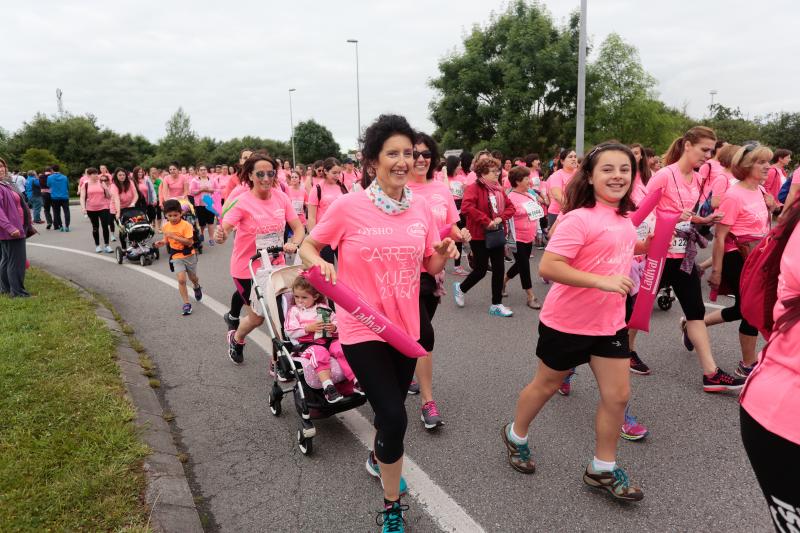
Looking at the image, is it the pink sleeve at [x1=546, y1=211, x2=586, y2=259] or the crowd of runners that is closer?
the crowd of runners

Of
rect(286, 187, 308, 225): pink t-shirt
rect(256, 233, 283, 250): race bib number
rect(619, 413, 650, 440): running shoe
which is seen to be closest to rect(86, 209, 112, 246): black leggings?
rect(286, 187, 308, 225): pink t-shirt

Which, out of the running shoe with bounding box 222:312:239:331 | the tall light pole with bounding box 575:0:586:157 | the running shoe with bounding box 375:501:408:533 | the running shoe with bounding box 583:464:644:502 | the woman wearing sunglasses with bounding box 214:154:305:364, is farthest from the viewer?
the tall light pole with bounding box 575:0:586:157

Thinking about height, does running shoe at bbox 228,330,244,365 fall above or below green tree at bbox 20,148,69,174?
below

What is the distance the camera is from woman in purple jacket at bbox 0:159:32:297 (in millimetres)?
7152

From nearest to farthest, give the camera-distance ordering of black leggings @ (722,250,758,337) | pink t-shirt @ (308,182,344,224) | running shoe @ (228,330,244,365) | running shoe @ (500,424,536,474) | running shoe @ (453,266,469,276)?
running shoe @ (500,424,536,474), black leggings @ (722,250,758,337), running shoe @ (228,330,244,365), pink t-shirt @ (308,182,344,224), running shoe @ (453,266,469,276)

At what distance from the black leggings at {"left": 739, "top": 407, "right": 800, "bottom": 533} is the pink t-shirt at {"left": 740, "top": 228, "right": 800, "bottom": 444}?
0.10ft

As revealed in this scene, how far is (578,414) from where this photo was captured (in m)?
3.96

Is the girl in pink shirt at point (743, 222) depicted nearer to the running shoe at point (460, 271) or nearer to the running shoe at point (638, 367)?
the running shoe at point (638, 367)

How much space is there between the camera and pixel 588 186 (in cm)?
289

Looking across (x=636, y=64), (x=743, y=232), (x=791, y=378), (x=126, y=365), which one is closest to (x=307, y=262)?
(x=791, y=378)

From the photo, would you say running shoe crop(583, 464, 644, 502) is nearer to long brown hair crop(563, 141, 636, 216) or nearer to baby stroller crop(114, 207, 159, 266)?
long brown hair crop(563, 141, 636, 216)

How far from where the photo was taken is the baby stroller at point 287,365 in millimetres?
3566

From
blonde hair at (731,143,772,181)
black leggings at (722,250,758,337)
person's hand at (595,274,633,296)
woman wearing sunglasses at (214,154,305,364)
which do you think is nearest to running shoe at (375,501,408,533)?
person's hand at (595,274,633,296)

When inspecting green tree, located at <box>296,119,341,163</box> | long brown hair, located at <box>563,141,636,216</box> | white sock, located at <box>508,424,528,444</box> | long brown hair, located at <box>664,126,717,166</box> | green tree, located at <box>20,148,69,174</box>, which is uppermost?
green tree, located at <box>296,119,341,163</box>
